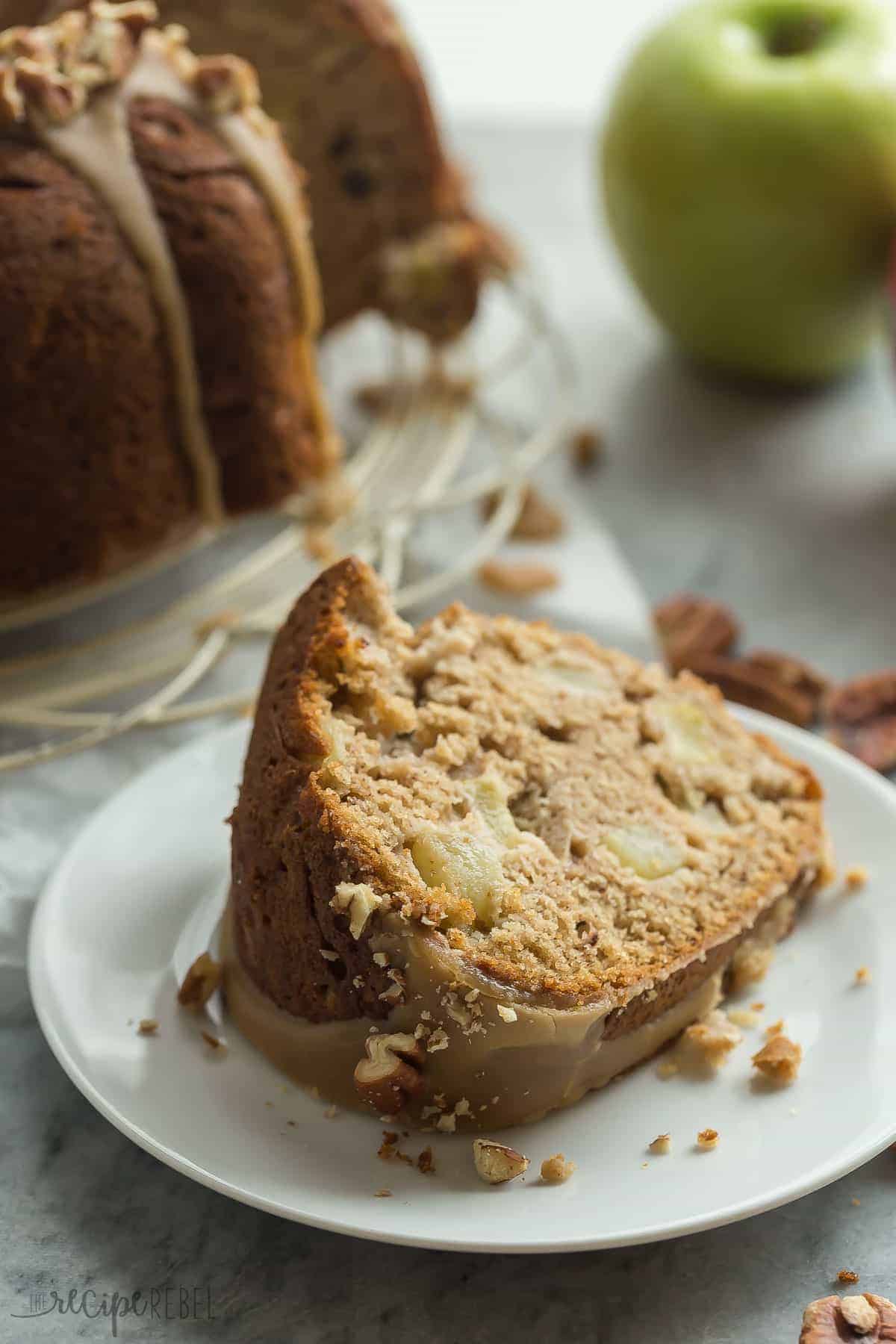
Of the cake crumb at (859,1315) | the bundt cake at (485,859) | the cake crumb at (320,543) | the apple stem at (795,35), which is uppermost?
the apple stem at (795,35)

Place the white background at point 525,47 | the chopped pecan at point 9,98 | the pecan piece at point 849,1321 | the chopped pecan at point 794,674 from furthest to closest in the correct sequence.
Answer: the white background at point 525,47 < the chopped pecan at point 794,674 < the chopped pecan at point 9,98 < the pecan piece at point 849,1321

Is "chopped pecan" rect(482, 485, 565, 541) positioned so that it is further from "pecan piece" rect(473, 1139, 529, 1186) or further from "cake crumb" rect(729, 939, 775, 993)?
"pecan piece" rect(473, 1139, 529, 1186)

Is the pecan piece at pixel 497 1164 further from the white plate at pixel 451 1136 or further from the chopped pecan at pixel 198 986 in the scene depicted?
the chopped pecan at pixel 198 986

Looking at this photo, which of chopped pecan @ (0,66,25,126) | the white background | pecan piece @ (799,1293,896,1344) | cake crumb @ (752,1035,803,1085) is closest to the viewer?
pecan piece @ (799,1293,896,1344)

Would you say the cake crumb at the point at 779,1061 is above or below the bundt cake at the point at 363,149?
below

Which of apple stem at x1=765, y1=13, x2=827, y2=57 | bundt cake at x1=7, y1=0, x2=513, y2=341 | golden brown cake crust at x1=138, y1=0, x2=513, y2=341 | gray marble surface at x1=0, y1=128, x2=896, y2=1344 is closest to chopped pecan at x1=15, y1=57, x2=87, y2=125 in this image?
bundt cake at x1=7, y1=0, x2=513, y2=341

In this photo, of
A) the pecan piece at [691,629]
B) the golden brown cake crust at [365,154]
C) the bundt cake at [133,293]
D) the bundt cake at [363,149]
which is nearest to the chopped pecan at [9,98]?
the bundt cake at [133,293]

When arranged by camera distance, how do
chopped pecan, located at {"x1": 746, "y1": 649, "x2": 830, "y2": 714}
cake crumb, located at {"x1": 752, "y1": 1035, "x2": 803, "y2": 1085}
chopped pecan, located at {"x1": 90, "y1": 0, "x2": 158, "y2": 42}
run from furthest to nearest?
chopped pecan, located at {"x1": 746, "y1": 649, "x2": 830, "y2": 714} → chopped pecan, located at {"x1": 90, "y1": 0, "x2": 158, "y2": 42} → cake crumb, located at {"x1": 752, "y1": 1035, "x2": 803, "y2": 1085}
